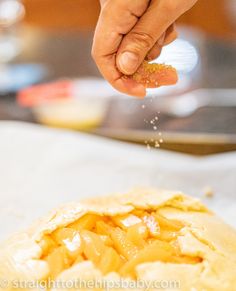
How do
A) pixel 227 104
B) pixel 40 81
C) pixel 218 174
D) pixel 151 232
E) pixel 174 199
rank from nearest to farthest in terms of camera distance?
pixel 151 232 → pixel 174 199 → pixel 218 174 → pixel 227 104 → pixel 40 81

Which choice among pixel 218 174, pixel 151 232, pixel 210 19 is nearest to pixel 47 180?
pixel 218 174

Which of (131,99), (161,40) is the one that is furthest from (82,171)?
(161,40)

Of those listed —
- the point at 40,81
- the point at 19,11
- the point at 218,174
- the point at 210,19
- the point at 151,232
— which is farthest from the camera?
the point at 210,19

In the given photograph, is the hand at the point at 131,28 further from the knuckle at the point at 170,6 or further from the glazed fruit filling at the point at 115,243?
the glazed fruit filling at the point at 115,243

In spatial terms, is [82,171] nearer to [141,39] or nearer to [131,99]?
[131,99]

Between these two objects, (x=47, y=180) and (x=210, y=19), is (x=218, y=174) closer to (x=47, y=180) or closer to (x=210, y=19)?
(x=47, y=180)

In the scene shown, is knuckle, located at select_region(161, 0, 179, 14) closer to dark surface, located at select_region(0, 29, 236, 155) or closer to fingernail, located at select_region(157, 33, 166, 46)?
fingernail, located at select_region(157, 33, 166, 46)

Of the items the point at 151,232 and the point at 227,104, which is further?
the point at 227,104

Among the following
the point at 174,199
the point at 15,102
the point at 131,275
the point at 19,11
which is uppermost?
the point at 19,11
